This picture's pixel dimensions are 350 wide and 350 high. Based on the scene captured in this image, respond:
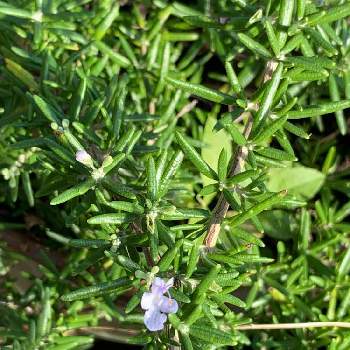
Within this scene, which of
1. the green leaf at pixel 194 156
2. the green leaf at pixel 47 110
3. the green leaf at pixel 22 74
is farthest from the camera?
the green leaf at pixel 22 74

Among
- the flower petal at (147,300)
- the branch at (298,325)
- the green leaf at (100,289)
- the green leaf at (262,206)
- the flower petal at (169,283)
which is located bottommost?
the branch at (298,325)

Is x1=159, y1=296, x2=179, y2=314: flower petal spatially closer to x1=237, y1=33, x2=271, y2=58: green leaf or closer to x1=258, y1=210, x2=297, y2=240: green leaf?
x1=237, y1=33, x2=271, y2=58: green leaf

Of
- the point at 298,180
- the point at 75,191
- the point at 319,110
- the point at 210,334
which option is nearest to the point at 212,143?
the point at 298,180

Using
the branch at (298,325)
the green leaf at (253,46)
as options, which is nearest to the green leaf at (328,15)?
the green leaf at (253,46)

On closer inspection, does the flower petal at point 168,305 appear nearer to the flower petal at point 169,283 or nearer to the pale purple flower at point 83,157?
the flower petal at point 169,283

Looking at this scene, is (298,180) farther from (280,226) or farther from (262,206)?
(262,206)

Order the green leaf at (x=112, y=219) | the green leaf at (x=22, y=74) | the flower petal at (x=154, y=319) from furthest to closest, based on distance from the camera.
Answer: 1. the green leaf at (x=22, y=74)
2. the green leaf at (x=112, y=219)
3. the flower petal at (x=154, y=319)

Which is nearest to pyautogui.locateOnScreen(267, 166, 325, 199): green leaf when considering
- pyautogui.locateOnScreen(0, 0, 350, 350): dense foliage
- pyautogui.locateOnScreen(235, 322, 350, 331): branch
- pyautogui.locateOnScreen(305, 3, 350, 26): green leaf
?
pyautogui.locateOnScreen(0, 0, 350, 350): dense foliage
